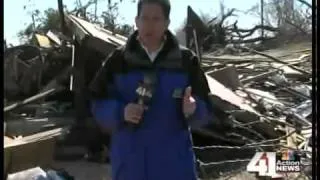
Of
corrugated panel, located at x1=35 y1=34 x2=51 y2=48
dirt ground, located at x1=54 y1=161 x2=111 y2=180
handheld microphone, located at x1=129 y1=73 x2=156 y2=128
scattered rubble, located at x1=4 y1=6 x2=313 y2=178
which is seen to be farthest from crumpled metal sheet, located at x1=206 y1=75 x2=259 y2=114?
handheld microphone, located at x1=129 y1=73 x2=156 y2=128

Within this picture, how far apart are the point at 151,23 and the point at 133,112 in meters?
0.33

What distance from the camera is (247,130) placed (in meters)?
7.24

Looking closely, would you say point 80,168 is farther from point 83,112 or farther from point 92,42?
point 92,42

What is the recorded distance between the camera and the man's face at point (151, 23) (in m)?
2.36

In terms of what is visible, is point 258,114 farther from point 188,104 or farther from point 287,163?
point 188,104

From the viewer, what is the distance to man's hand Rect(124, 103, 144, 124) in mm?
2277

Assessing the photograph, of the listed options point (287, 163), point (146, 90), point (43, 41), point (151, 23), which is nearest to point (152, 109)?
point (146, 90)

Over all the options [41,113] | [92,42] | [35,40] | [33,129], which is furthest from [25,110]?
[35,40]

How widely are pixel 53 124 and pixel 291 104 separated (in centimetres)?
302

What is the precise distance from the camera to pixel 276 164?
14.0 feet

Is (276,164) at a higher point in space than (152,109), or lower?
lower

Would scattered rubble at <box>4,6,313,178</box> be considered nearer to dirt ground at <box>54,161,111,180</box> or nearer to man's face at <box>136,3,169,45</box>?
dirt ground at <box>54,161,111,180</box>

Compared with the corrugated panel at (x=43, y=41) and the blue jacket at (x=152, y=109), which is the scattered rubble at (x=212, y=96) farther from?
the blue jacket at (x=152, y=109)

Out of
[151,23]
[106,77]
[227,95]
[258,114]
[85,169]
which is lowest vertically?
[85,169]
